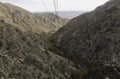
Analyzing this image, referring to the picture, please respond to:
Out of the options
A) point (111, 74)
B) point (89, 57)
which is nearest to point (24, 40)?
point (89, 57)

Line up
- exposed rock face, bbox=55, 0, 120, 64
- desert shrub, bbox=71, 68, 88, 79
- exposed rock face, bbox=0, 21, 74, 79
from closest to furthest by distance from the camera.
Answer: exposed rock face, bbox=0, 21, 74, 79 < desert shrub, bbox=71, 68, 88, 79 < exposed rock face, bbox=55, 0, 120, 64

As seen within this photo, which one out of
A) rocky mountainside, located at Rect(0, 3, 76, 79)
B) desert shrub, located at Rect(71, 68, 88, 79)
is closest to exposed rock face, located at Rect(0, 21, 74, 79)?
rocky mountainside, located at Rect(0, 3, 76, 79)

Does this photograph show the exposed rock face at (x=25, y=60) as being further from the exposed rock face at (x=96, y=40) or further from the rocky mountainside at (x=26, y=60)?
the exposed rock face at (x=96, y=40)

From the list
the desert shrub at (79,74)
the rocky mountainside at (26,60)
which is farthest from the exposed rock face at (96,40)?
the rocky mountainside at (26,60)

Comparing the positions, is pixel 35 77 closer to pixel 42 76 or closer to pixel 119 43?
pixel 42 76

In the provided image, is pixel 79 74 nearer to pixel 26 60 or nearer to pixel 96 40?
pixel 26 60

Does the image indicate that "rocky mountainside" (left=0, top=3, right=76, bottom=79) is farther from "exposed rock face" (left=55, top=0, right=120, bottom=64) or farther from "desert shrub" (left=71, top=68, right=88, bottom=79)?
"exposed rock face" (left=55, top=0, right=120, bottom=64)
